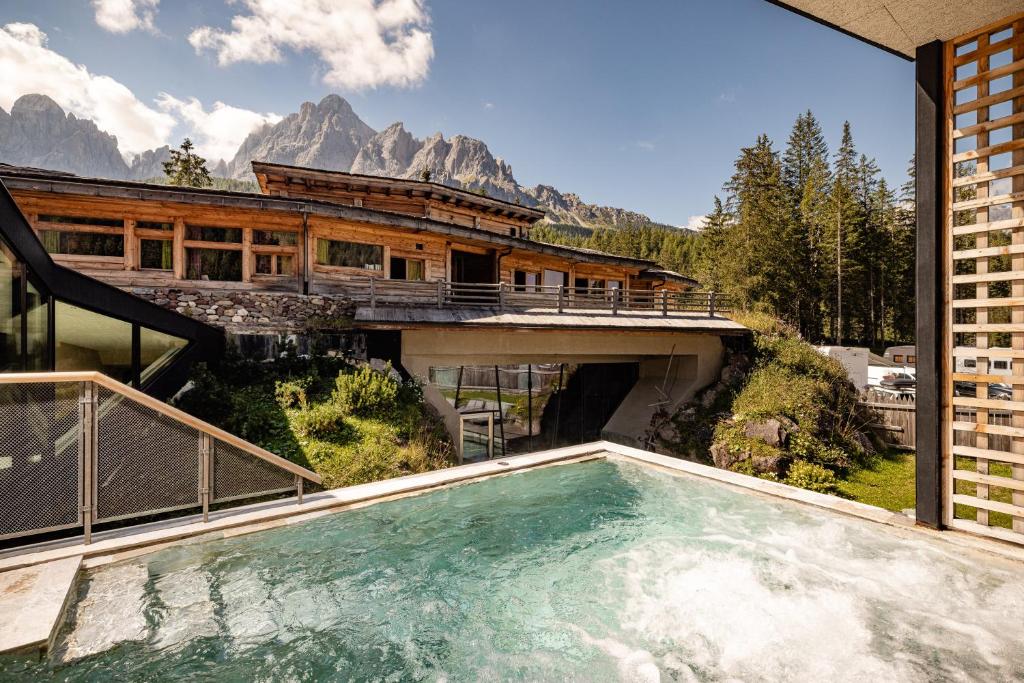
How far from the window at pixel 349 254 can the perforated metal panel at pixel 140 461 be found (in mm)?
11253

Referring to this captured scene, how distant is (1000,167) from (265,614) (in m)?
9.68

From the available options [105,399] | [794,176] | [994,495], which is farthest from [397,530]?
[794,176]

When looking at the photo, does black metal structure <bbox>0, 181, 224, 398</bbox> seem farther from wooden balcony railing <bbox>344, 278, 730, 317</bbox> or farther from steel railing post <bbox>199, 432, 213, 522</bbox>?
wooden balcony railing <bbox>344, 278, 730, 317</bbox>

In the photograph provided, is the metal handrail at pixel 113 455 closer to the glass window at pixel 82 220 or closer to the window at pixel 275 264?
the window at pixel 275 264

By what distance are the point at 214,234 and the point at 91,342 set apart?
8772mm

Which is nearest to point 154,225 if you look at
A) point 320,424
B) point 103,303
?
point 103,303

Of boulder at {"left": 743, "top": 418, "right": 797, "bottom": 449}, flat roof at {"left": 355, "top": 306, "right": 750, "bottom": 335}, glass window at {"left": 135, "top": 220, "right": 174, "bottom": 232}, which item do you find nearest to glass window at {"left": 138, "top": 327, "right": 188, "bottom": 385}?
flat roof at {"left": 355, "top": 306, "right": 750, "bottom": 335}

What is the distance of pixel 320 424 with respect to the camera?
10125 mm

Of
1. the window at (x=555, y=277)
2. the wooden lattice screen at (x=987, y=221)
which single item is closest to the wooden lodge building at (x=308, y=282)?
the window at (x=555, y=277)

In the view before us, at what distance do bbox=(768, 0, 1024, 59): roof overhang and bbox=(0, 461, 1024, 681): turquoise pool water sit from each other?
20.8 ft

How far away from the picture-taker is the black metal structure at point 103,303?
561cm

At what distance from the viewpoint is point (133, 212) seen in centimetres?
1437

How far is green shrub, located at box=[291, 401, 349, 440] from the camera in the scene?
33.1ft

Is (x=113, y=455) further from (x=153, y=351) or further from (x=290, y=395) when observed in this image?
(x=290, y=395)
